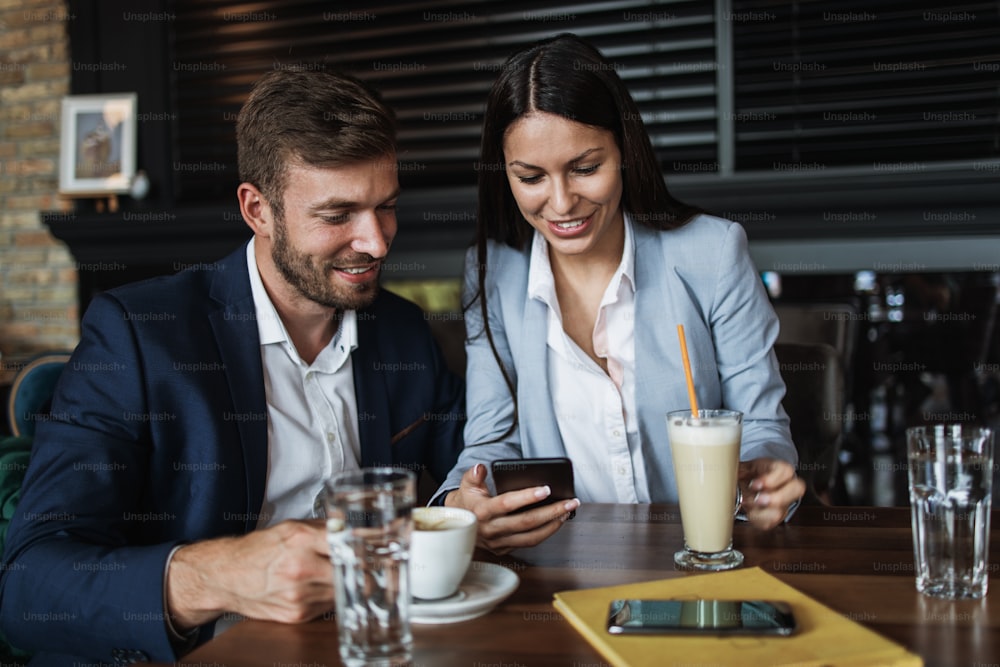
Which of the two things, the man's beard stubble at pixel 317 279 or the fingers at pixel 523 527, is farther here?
the man's beard stubble at pixel 317 279

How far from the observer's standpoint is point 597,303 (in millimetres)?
1938

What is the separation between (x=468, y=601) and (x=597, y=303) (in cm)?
101

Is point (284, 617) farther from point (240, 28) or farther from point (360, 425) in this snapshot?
point (240, 28)

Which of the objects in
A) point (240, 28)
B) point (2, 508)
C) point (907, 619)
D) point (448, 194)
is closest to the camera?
point (907, 619)

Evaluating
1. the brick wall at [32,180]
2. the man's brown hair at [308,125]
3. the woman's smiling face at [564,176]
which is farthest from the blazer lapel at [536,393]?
the brick wall at [32,180]

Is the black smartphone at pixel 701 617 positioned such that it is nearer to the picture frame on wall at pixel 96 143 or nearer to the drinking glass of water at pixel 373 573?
the drinking glass of water at pixel 373 573

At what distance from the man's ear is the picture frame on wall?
251 cm

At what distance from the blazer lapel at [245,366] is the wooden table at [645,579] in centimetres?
48

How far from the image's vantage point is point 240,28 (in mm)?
4062

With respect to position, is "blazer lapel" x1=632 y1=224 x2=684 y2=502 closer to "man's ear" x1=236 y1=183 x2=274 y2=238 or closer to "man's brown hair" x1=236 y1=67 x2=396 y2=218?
"man's brown hair" x1=236 y1=67 x2=396 y2=218

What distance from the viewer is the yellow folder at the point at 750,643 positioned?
87cm

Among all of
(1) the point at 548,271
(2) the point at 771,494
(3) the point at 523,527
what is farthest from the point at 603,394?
(3) the point at 523,527

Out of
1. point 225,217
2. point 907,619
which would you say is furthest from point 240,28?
point 907,619

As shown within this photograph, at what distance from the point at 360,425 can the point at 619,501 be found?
51 cm
